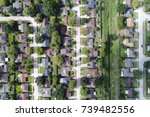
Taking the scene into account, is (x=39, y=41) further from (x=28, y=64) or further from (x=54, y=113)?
(x=54, y=113)

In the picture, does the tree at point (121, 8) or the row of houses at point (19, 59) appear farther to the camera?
the row of houses at point (19, 59)

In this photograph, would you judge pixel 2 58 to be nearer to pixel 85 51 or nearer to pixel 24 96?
pixel 24 96

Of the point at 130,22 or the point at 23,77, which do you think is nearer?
the point at 130,22

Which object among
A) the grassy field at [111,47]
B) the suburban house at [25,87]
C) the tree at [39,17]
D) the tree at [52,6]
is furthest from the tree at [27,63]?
the grassy field at [111,47]

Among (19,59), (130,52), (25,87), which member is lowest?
(25,87)

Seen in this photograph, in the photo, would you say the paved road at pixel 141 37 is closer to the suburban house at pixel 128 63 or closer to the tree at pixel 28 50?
the suburban house at pixel 128 63

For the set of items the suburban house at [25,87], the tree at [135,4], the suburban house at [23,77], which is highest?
the tree at [135,4]

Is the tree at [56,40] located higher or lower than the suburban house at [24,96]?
higher

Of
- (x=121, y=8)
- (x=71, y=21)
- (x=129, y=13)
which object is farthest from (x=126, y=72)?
(x=71, y=21)

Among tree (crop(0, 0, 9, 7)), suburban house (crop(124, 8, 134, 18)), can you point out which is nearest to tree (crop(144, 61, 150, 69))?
suburban house (crop(124, 8, 134, 18))

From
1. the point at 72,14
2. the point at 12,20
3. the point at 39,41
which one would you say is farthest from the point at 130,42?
the point at 12,20

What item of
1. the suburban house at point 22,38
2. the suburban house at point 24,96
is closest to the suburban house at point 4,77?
the suburban house at point 24,96
